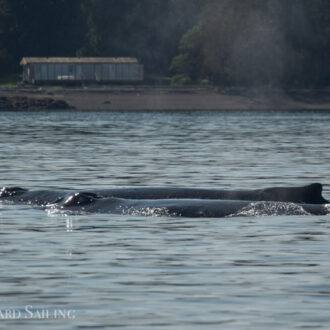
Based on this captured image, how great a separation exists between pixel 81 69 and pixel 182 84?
62.2 ft

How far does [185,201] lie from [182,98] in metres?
151

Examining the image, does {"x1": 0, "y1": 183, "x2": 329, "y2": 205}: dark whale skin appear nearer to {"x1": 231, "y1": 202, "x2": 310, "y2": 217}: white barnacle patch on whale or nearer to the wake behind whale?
the wake behind whale

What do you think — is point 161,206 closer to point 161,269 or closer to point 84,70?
point 161,269

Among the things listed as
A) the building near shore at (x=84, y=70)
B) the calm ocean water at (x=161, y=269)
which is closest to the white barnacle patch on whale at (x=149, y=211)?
the calm ocean water at (x=161, y=269)

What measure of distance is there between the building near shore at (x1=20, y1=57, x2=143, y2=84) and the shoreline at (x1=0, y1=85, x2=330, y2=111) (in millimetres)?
11004

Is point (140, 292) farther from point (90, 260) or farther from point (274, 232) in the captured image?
point (274, 232)

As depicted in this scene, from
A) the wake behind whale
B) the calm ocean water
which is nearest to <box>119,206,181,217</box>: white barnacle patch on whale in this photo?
the wake behind whale

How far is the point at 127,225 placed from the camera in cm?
2836

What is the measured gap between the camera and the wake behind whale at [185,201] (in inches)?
1172

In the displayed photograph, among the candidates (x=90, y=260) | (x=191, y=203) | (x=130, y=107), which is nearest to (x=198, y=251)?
(x=90, y=260)

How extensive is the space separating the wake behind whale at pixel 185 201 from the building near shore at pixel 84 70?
531ft

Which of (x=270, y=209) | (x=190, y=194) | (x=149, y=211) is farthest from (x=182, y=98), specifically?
(x=270, y=209)

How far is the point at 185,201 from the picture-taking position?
3116cm

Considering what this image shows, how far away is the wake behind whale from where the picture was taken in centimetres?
2977
